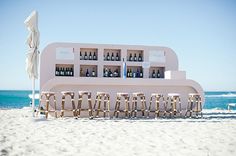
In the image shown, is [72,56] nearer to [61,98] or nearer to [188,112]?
[61,98]

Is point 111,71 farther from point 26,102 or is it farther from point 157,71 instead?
point 26,102

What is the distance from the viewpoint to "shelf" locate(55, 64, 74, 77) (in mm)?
8406

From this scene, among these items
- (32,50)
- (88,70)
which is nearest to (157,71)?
(88,70)

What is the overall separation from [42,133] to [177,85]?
13.7ft

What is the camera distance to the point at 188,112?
795cm

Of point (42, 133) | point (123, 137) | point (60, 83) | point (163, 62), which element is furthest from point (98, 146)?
point (163, 62)

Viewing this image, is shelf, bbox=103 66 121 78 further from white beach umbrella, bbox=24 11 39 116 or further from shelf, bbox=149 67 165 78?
white beach umbrella, bbox=24 11 39 116

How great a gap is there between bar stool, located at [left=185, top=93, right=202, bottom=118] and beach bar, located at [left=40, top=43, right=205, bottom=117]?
0.12 m

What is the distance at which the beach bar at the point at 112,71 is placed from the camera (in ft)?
24.4

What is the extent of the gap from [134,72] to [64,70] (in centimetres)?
202

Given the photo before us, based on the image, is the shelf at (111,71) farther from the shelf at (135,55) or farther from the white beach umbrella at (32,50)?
the white beach umbrella at (32,50)

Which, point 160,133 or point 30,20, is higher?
point 30,20

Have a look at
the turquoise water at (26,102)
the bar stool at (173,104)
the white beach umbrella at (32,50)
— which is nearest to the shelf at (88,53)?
the white beach umbrella at (32,50)

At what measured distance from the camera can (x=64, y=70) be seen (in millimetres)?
8430
